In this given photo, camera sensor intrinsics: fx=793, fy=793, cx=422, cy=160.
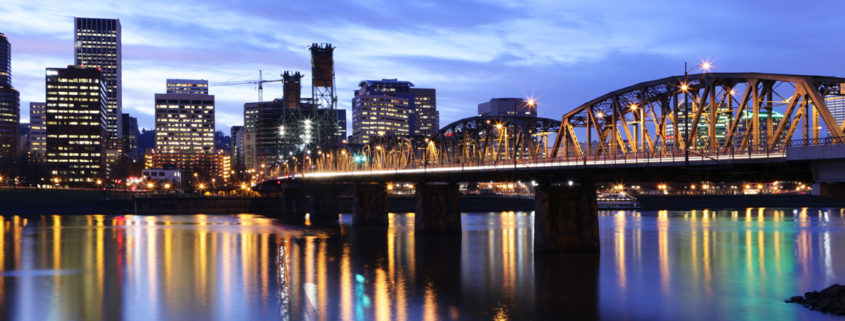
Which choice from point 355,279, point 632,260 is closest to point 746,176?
point 632,260

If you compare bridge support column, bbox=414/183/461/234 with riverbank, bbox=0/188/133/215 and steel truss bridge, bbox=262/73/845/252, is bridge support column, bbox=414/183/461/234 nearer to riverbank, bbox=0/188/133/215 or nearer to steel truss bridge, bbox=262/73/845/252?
steel truss bridge, bbox=262/73/845/252

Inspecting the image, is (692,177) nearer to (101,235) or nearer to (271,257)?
(271,257)

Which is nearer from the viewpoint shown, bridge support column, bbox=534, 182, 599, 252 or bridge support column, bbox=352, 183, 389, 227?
bridge support column, bbox=534, 182, 599, 252

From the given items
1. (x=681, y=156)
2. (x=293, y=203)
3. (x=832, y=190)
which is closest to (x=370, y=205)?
(x=293, y=203)

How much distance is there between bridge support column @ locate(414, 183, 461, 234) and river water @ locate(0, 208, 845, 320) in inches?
108

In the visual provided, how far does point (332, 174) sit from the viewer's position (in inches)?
4916

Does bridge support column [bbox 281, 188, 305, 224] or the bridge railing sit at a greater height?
the bridge railing

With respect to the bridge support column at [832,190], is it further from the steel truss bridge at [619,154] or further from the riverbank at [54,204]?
the riverbank at [54,204]

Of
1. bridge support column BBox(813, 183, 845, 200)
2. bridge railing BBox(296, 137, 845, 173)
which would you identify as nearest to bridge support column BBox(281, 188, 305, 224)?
bridge railing BBox(296, 137, 845, 173)

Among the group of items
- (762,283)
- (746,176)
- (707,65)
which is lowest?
(762,283)

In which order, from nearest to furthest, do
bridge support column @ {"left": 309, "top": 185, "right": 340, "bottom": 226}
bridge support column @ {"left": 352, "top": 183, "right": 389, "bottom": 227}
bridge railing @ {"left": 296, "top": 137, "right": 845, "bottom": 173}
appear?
bridge railing @ {"left": 296, "top": 137, "right": 845, "bottom": 173} → bridge support column @ {"left": 352, "top": 183, "right": 389, "bottom": 227} → bridge support column @ {"left": 309, "top": 185, "right": 340, "bottom": 226}

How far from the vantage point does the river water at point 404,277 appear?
1626 inches

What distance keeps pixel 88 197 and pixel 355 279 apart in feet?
511

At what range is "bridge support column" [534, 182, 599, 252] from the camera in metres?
67.5
